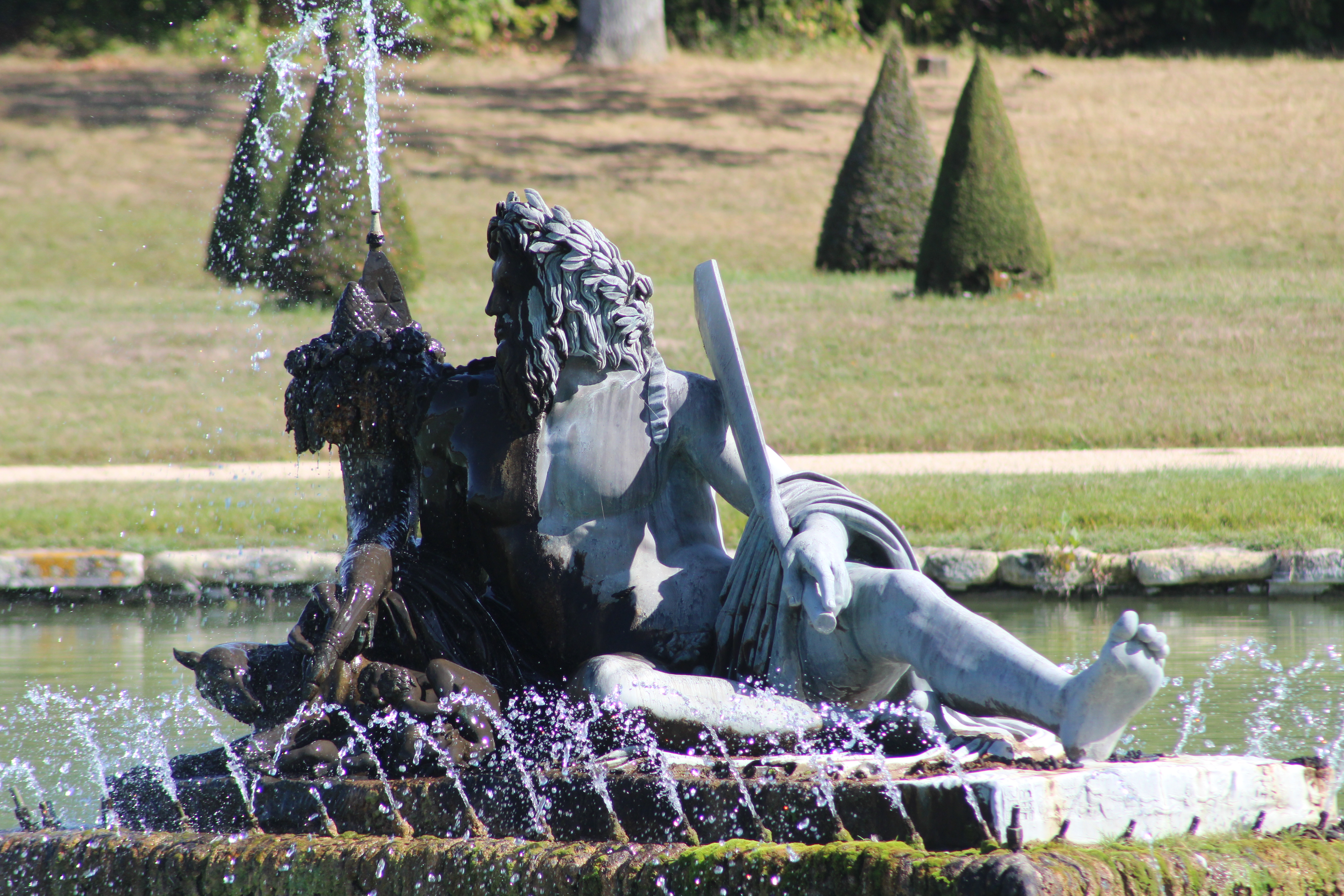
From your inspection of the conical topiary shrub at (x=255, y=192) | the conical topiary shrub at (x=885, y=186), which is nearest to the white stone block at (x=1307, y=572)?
the conical topiary shrub at (x=885, y=186)

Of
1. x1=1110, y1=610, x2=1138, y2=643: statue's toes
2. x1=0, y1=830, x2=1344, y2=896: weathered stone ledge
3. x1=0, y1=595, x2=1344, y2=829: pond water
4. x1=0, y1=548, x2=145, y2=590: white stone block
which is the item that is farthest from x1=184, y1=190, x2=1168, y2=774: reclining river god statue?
x1=0, y1=548, x2=145, y2=590: white stone block

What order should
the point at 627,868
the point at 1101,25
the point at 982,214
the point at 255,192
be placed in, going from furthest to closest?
1. the point at 1101,25
2. the point at 255,192
3. the point at 982,214
4. the point at 627,868

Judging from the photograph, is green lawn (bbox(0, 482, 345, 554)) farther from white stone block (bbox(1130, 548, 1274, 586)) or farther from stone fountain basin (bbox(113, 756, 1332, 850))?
stone fountain basin (bbox(113, 756, 1332, 850))

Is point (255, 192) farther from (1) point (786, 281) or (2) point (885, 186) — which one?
(2) point (885, 186)

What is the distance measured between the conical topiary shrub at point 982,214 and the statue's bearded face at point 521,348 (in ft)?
37.3

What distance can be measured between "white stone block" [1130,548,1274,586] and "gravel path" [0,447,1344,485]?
2253 millimetres

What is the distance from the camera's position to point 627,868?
243cm

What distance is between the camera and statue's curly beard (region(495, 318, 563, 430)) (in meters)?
2.82

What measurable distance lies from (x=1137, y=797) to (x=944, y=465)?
23.0 feet

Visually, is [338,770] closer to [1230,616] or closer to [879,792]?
[879,792]

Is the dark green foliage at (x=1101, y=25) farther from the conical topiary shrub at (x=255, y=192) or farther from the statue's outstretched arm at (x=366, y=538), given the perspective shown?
the statue's outstretched arm at (x=366, y=538)

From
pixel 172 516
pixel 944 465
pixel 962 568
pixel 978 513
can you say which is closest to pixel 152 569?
pixel 172 516

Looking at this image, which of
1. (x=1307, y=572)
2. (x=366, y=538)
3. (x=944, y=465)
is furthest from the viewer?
(x=944, y=465)

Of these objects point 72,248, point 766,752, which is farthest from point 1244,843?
point 72,248
